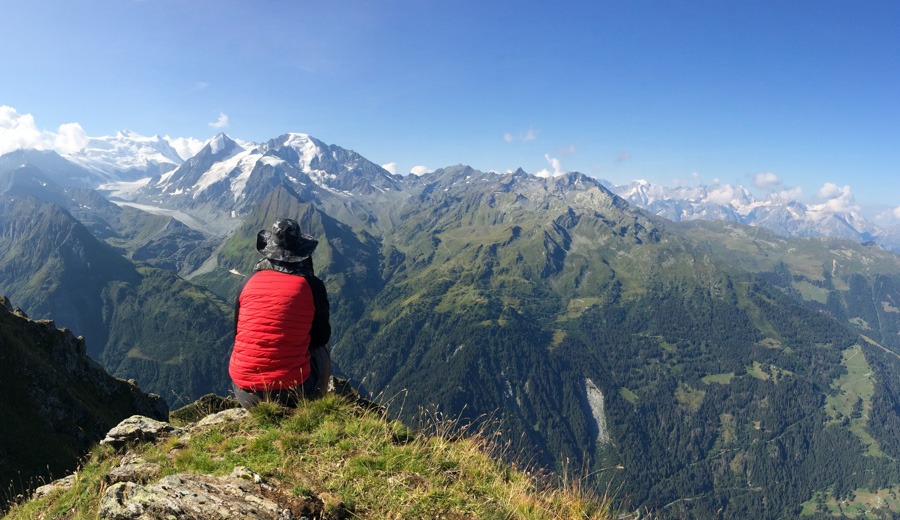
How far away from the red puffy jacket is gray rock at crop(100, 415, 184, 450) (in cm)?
351

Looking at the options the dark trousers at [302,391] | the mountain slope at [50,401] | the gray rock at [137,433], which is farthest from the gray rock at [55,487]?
the mountain slope at [50,401]

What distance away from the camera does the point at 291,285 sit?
9320 millimetres

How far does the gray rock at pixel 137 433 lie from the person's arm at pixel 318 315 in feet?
15.5

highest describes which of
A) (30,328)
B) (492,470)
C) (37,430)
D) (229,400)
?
(492,470)

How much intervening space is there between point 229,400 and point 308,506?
9.78 metres

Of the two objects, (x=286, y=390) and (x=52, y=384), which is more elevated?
(x=286, y=390)

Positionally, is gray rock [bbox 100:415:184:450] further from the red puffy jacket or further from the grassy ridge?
the red puffy jacket

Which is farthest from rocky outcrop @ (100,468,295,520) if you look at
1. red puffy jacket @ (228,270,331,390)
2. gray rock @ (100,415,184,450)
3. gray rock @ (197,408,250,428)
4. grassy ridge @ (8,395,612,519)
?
gray rock @ (100,415,184,450)

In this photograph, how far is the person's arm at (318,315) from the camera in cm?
984

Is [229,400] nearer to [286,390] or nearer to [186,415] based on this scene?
[186,415]

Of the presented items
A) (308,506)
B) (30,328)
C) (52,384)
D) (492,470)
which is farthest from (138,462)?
(30,328)

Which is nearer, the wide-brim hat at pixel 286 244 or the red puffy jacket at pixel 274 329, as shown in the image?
the red puffy jacket at pixel 274 329

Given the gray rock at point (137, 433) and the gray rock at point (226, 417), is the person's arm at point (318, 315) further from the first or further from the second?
the gray rock at point (137, 433)

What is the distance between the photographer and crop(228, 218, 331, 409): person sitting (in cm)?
921
